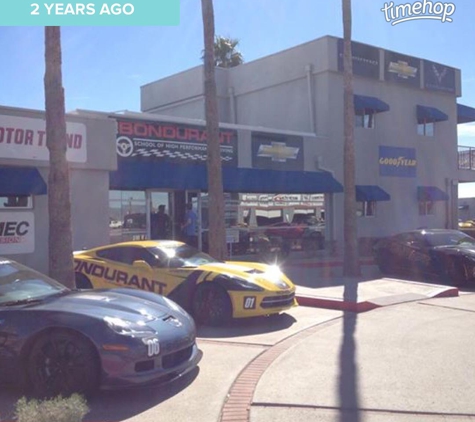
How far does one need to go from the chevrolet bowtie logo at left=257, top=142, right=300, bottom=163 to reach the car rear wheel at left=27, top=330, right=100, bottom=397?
50.4 feet

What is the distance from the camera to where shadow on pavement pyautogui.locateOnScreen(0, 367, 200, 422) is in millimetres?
4884

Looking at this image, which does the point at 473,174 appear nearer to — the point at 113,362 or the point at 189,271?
the point at 189,271

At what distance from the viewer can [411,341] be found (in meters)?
7.59

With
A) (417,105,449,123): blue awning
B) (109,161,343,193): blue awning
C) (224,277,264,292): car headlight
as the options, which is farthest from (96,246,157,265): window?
(417,105,449,123): blue awning

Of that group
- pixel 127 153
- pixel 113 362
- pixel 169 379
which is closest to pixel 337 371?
pixel 169 379

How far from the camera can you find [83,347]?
515cm

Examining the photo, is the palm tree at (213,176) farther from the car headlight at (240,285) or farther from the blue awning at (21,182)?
the car headlight at (240,285)

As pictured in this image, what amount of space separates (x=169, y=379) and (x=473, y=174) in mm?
27747

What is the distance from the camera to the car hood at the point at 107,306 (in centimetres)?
544

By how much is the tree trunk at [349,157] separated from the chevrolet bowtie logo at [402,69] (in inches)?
426

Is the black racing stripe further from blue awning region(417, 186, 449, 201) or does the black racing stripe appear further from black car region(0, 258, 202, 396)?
blue awning region(417, 186, 449, 201)

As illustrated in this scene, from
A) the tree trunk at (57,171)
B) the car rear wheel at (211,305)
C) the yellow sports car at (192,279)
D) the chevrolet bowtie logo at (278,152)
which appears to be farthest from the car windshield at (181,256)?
the chevrolet bowtie logo at (278,152)

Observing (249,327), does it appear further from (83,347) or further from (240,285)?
(83,347)

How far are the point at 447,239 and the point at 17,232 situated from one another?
10230mm
